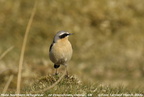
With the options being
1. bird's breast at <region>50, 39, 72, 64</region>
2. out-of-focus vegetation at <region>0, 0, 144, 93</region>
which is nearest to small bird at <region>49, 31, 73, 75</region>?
bird's breast at <region>50, 39, 72, 64</region>

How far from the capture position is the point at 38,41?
21438 millimetres

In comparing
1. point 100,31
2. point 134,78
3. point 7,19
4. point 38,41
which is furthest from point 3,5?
point 134,78

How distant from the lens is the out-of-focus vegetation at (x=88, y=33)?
18.2 meters

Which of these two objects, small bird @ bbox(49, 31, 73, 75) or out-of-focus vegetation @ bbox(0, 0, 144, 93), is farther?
out-of-focus vegetation @ bbox(0, 0, 144, 93)

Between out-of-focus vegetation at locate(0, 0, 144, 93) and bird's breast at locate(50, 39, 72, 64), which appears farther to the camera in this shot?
out-of-focus vegetation at locate(0, 0, 144, 93)

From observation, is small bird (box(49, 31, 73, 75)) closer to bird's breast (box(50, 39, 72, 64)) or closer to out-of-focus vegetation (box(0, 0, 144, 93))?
bird's breast (box(50, 39, 72, 64))

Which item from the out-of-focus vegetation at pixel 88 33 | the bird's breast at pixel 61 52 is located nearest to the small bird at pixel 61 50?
the bird's breast at pixel 61 52

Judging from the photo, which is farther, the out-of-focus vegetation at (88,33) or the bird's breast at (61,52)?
the out-of-focus vegetation at (88,33)

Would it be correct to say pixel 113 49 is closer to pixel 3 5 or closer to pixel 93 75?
pixel 93 75

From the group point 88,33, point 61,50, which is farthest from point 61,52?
point 88,33

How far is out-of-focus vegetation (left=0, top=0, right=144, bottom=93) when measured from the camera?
717 inches

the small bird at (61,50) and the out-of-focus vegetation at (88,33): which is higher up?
the out-of-focus vegetation at (88,33)

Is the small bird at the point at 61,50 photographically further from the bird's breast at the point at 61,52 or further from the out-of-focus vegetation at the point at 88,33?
the out-of-focus vegetation at the point at 88,33

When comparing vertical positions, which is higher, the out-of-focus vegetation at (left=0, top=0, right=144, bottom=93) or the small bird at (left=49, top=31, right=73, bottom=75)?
the out-of-focus vegetation at (left=0, top=0, right=144, bottom=93)
